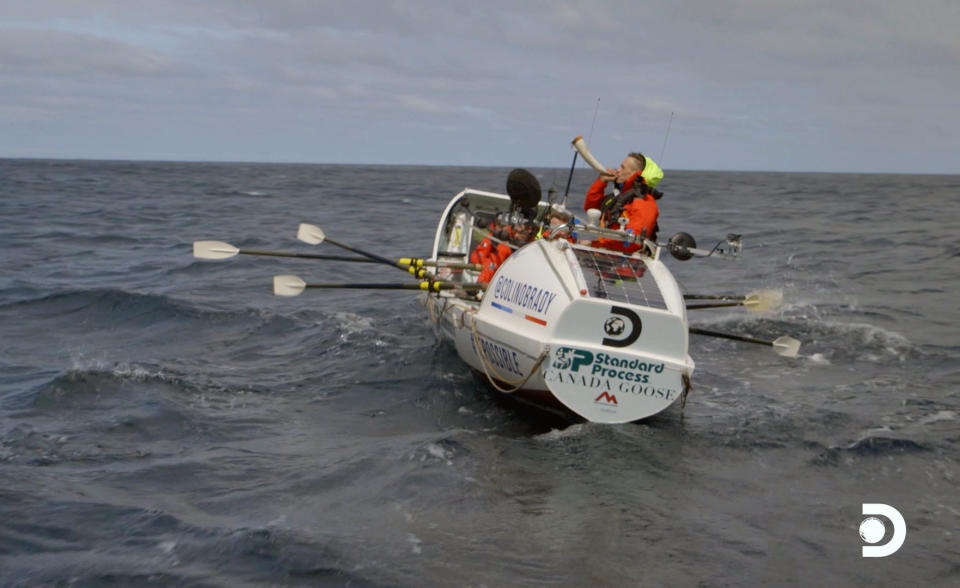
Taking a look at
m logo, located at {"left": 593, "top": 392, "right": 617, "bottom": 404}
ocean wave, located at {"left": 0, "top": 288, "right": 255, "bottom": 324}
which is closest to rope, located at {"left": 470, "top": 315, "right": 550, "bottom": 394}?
m logo, located at {"left": 593, "top": 392, "right": 617, "bottom": 404}

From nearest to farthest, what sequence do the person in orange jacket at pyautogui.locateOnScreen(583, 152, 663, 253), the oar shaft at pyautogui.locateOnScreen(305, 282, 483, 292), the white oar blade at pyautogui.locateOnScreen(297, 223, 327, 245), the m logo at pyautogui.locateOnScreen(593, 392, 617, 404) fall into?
the m logo at pyautogui.locateOnScreen(593, 392, 617, 404)
the oar shaft at pyautogui.locateOnScreen(305, 282, 483, 292)
the person in orange jacket at pyautogui.locateOnScreen(583, 152, 663, 253)
the white oar blade at pyautogui.locateOnScreen(297, 223, 327, 245)

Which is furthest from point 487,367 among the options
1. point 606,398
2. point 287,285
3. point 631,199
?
point 631,199

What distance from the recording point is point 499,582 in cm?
568

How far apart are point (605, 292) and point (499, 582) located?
138 inches

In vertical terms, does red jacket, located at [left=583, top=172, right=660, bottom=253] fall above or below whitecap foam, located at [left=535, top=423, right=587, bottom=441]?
above

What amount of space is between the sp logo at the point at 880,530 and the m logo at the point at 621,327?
2.47m

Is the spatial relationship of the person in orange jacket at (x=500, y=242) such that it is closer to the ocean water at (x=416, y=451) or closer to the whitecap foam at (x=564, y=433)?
the ocean water at (x=416, y=451)

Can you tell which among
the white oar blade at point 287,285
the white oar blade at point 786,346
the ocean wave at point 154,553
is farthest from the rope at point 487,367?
the ocean wave at point 154,553

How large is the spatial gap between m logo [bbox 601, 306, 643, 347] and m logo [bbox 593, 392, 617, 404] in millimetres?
493

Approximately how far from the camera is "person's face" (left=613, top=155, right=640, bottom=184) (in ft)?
34.9

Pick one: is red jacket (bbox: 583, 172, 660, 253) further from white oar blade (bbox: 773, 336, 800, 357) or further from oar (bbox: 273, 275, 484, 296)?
white oar blade (bbox: 773, 336, 800, 357)

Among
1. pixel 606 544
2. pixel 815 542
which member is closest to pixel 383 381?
pixel 606 544

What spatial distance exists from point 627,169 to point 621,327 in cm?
314

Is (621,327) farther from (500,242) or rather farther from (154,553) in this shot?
(154,553)
